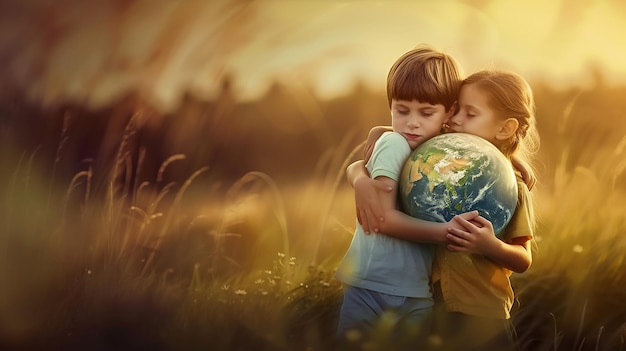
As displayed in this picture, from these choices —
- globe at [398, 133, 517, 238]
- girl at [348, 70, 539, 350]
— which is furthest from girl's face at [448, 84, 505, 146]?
globe at [398, 133, 517, 238]

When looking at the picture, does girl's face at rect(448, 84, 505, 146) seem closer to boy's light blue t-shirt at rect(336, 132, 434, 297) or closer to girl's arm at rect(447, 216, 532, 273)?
boy's light blue t-shirt at rect(336, 132, 434, 297)

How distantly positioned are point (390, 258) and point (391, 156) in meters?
0.44

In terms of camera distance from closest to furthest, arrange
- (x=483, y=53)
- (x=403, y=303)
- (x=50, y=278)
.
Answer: (x=403, y=303), (x=50, y=278), (x=483, y=53)

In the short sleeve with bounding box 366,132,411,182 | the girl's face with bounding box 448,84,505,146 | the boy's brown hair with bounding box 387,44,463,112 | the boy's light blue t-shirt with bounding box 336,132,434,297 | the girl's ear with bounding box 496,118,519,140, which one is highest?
the boy's brown hair with bounding box 387,44,463,112

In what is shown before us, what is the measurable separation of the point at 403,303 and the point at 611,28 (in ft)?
6.10

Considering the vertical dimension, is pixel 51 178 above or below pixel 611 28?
below

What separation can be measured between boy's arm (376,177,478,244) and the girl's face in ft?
1.23

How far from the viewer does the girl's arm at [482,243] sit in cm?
→ 411

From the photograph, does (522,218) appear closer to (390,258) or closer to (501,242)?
(501,242)

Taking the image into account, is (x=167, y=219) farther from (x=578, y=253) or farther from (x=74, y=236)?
(x=578, y=253)

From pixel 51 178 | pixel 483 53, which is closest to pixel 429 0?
pixel 483 53

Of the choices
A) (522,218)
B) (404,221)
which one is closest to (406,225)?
(404,221)

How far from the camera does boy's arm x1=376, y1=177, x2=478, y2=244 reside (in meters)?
4.15

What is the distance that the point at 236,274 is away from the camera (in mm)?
4738
